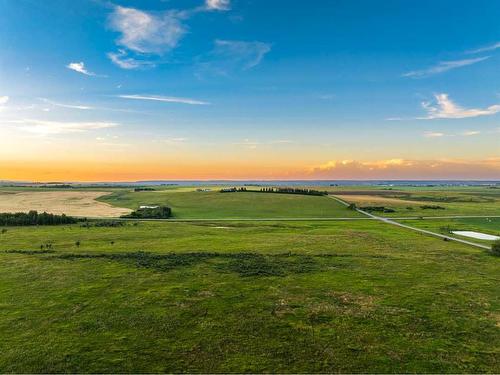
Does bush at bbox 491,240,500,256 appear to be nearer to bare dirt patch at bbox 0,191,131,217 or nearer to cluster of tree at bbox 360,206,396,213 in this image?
cluster of tree at bbox 360,206,396,213

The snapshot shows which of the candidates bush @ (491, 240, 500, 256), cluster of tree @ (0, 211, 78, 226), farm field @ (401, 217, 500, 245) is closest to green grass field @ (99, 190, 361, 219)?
farm field @ (401, 217, 500, 245)

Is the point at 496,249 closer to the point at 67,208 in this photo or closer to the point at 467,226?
the point at 467,226

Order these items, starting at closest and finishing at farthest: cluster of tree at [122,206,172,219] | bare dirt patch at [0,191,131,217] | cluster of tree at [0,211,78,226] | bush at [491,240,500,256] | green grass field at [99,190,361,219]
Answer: bush at [491,240,500,256] < cluster of tree at [0,211,78,226] < cluster of tree at [122,206,172,219] < green grass field at [99,190,361,219] < bare dirt patch at [0,191,131,217]

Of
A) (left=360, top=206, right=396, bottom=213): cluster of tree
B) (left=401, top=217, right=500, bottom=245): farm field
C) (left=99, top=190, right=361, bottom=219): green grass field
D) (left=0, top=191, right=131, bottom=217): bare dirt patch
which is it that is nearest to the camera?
(left=401, top=217, right=500, bottom=245): farm field

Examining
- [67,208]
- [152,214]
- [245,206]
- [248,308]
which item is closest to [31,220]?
[152,214]

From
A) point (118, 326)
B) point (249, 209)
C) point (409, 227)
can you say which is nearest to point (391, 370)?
point (118, 326)

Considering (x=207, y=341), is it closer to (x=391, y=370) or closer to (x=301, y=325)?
(x=301, y=325)

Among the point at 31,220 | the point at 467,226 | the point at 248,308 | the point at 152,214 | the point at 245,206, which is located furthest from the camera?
the point at 245,206

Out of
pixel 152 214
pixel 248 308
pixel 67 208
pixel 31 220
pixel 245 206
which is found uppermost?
pixel 31 220

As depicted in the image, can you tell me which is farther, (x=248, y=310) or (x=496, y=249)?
(x=496, y=249)
